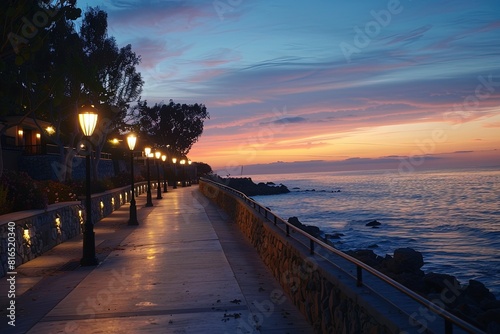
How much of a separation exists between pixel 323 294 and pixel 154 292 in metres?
4.03

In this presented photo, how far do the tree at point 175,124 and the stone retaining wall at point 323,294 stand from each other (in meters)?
88.4

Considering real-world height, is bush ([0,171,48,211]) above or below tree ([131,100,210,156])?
below

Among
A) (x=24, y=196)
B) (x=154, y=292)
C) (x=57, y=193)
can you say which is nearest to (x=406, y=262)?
(x=154, y=292)

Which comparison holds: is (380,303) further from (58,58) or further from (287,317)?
(58,58)

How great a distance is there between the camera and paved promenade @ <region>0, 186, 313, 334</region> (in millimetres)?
8484

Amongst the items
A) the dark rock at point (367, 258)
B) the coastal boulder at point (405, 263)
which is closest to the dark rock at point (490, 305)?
the dark rock at point (367, 258)

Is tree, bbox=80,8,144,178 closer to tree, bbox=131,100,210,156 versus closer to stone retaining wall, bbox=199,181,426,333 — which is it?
stone retaining wall, bbox=199,181,426,333

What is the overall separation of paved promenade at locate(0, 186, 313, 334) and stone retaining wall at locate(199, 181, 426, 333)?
1.00 ft

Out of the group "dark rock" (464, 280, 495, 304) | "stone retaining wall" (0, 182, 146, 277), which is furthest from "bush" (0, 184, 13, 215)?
"dark rock" (464, 280, 495, 304)

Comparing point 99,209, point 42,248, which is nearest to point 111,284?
point 42,248

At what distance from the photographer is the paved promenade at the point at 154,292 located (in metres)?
8.48

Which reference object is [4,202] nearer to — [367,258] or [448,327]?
[367,258]

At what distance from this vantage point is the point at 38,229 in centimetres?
1581

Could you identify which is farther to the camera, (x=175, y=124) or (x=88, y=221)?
(x=175, y=124)
